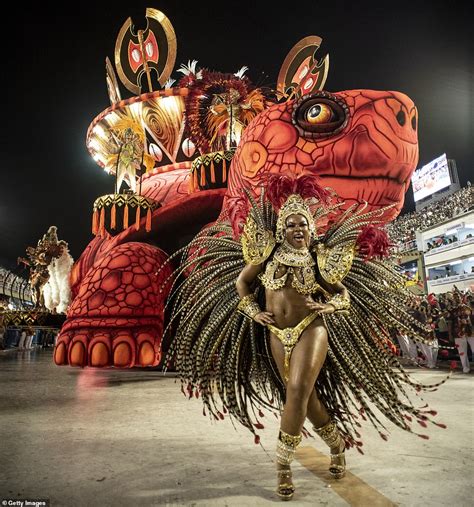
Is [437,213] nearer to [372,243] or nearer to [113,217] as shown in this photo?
[113,217]

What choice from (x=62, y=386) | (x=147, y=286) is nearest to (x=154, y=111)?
(x=147, y=286)

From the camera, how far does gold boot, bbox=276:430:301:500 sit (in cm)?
137

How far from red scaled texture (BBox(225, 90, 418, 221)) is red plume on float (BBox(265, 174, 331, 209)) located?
87 centimetres

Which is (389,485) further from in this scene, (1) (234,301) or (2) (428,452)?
(1) (234,301)

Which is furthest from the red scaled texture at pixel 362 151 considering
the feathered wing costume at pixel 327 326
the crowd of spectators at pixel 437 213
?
the crowd of spectators at pixel 437 213

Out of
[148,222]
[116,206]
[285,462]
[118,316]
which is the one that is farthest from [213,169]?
[285,462]

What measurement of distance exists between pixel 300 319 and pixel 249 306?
0.20m

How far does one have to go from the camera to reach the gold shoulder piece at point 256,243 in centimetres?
168

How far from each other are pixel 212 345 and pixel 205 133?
350 centimetres

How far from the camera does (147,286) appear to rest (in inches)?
158

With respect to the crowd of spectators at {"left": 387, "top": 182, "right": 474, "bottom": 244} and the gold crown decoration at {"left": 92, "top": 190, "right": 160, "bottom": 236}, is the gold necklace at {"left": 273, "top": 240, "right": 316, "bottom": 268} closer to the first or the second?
the gold crown decoration at {"left": 92, "top": 190, "right": 160, "bottom": 236}

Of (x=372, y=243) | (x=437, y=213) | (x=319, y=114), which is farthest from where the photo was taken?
(x=437, y=213)

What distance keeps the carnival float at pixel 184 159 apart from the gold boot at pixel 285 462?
827mm

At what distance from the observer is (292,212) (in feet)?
5.49
